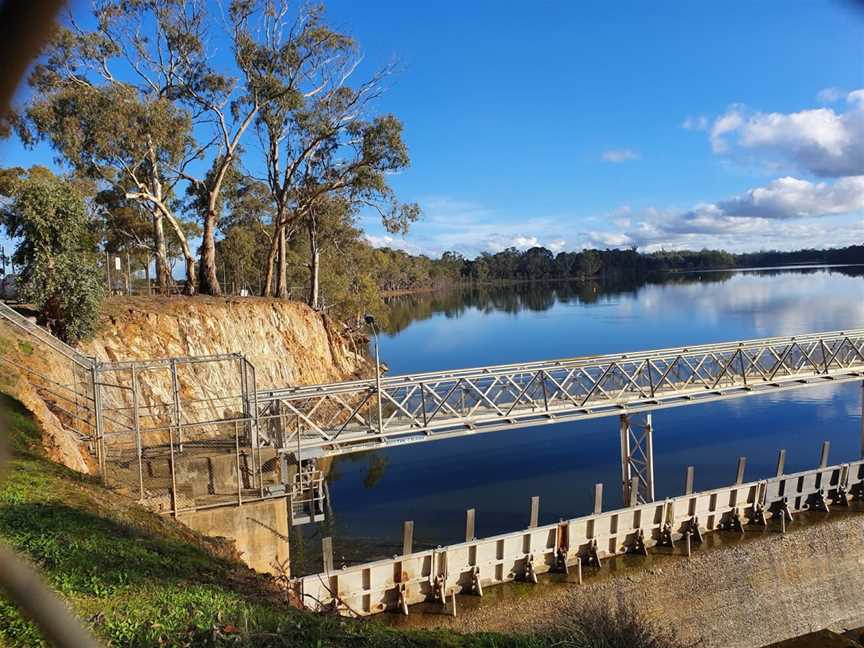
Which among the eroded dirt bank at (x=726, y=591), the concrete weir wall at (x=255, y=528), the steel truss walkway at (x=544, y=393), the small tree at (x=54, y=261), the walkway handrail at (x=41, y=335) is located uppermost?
the small tree at (x=54, y=261)

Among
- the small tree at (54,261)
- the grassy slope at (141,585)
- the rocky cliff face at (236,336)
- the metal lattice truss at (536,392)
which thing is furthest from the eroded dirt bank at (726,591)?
the rocky cliff face at (236,336)

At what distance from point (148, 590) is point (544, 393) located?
1235cm

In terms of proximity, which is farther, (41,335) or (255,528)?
(41,335)

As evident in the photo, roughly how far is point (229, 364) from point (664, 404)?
16675mm

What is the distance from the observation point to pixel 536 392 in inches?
720

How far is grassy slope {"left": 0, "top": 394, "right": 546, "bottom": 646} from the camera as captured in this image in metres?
5.77

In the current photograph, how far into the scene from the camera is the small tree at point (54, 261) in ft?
58.4

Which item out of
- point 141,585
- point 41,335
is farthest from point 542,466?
point 141,585

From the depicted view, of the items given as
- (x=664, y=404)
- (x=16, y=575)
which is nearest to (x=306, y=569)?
(x=664, y=404)

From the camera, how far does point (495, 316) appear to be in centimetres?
9269

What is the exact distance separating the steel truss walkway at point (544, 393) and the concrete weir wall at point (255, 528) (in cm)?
150

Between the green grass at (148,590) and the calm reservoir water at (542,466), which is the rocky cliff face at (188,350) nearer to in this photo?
the green grass at (148,590)

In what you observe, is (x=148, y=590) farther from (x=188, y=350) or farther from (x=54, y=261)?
(x=188, y=350)

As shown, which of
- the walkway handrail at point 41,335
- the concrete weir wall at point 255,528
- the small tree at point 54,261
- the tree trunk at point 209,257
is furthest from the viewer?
the tree trunk at point 209,257
